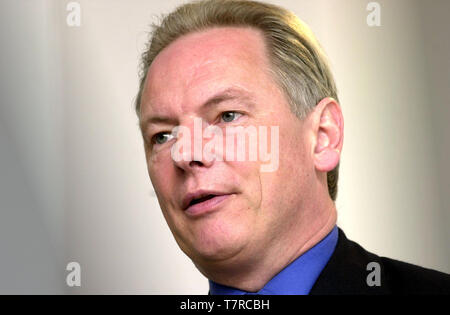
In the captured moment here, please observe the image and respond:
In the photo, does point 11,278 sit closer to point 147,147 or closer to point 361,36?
point 147,147

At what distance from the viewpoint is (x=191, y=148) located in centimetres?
171

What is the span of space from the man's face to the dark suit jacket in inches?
5.3

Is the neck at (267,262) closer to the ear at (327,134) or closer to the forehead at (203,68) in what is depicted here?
the ear at (327,134)

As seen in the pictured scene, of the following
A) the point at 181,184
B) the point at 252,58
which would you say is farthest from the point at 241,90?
the point at 181,184

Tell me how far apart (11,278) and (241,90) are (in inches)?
57.2

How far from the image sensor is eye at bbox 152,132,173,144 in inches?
73.7

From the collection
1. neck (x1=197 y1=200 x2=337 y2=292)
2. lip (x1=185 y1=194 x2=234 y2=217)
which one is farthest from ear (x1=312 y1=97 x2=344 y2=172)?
lip (x1=185 y1=194 x2=234 y2=217)

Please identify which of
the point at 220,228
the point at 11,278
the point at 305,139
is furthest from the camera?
the point at 11,278

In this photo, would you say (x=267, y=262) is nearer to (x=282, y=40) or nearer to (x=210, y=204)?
(x=210, y=204)

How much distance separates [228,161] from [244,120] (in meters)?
0.12

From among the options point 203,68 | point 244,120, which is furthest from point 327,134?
point 203,68

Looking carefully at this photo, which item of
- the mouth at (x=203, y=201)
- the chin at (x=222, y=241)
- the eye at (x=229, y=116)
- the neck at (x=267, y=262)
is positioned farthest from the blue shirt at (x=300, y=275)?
the eye at (x=229, y=116)

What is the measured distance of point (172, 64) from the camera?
1851mm

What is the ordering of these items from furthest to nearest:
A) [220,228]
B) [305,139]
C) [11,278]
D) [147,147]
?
[11,278], [147,147], [305,139], [220,228]
